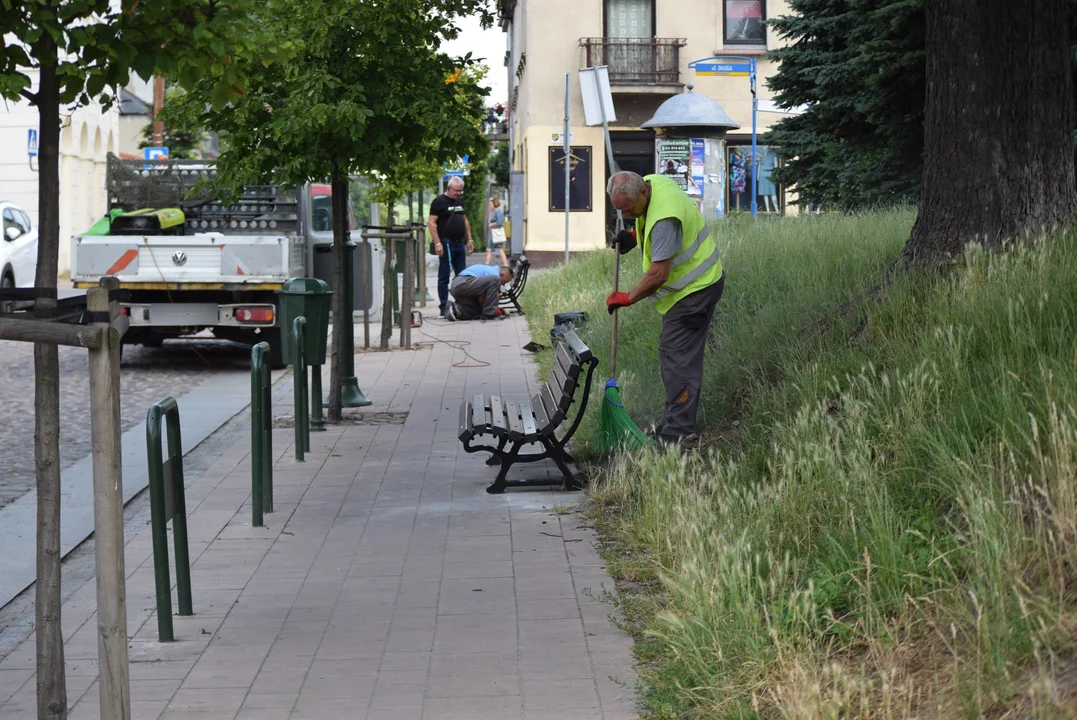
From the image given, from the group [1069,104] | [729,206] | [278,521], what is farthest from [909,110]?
[729,206]

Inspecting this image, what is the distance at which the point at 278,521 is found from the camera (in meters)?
7.57

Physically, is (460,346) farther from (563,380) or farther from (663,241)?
(663,241)

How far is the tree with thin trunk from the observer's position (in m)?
4.31

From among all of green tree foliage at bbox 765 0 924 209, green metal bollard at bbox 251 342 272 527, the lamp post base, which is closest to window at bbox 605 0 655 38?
green tree foliage at bbox 765 0 924 209

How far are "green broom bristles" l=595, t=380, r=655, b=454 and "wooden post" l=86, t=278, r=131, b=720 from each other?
13.7ft

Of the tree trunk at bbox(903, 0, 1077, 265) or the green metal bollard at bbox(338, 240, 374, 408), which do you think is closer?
the tree trunk at bbox(903, 0, 1077, 265)

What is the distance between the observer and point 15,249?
802 inches

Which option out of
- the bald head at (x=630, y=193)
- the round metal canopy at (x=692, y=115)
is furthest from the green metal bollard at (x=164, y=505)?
the round metal canopy at (x=692, y=115)

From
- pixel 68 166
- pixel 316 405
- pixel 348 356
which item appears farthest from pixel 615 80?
pixel 316 405

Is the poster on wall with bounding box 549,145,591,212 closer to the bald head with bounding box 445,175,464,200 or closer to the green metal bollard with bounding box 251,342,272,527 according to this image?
the bald head with bounding box 445,175,464,200

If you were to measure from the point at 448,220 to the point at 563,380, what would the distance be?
Answer: 13313 mm

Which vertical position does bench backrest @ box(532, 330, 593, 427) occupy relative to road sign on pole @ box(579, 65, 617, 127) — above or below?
below

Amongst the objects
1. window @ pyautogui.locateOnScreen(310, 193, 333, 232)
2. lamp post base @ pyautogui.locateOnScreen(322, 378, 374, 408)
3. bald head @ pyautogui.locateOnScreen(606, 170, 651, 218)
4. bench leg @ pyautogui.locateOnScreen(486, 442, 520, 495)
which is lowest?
bench leg @ pyautogui.locateOnScreen(486, 442, 520, 495)

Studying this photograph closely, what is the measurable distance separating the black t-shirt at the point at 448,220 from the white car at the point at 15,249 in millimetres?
5759
